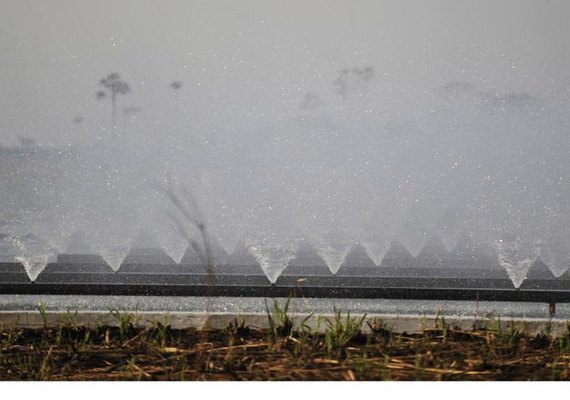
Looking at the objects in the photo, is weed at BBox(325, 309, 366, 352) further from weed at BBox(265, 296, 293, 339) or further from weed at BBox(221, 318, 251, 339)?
weed at BBox(221, 318, 251, 339)

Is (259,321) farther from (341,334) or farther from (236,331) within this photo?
(341,334)

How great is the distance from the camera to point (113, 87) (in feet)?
8.37

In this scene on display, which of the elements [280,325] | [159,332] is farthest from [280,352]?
[159,332]

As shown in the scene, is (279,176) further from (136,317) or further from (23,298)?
(23,298)

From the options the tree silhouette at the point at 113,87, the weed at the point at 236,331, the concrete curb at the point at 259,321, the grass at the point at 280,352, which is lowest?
the grass at the point at 280,352

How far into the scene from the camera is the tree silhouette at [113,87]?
2.54 m

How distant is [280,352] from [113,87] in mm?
1139

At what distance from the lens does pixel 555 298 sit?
7.84ft

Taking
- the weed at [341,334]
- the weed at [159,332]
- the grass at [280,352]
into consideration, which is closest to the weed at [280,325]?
the grass at [280,352]

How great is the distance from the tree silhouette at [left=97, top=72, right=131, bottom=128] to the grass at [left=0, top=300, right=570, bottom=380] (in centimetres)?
78

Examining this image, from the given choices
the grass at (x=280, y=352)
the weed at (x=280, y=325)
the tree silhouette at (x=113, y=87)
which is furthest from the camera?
the tree silhouette at (x=113, y=87)

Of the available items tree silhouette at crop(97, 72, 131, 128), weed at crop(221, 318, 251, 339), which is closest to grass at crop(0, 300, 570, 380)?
weed at crop(221, 318, 251, 339)

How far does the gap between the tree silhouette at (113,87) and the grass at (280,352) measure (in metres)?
0.78

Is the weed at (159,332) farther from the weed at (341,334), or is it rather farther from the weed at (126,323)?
the weed at (341,334)
